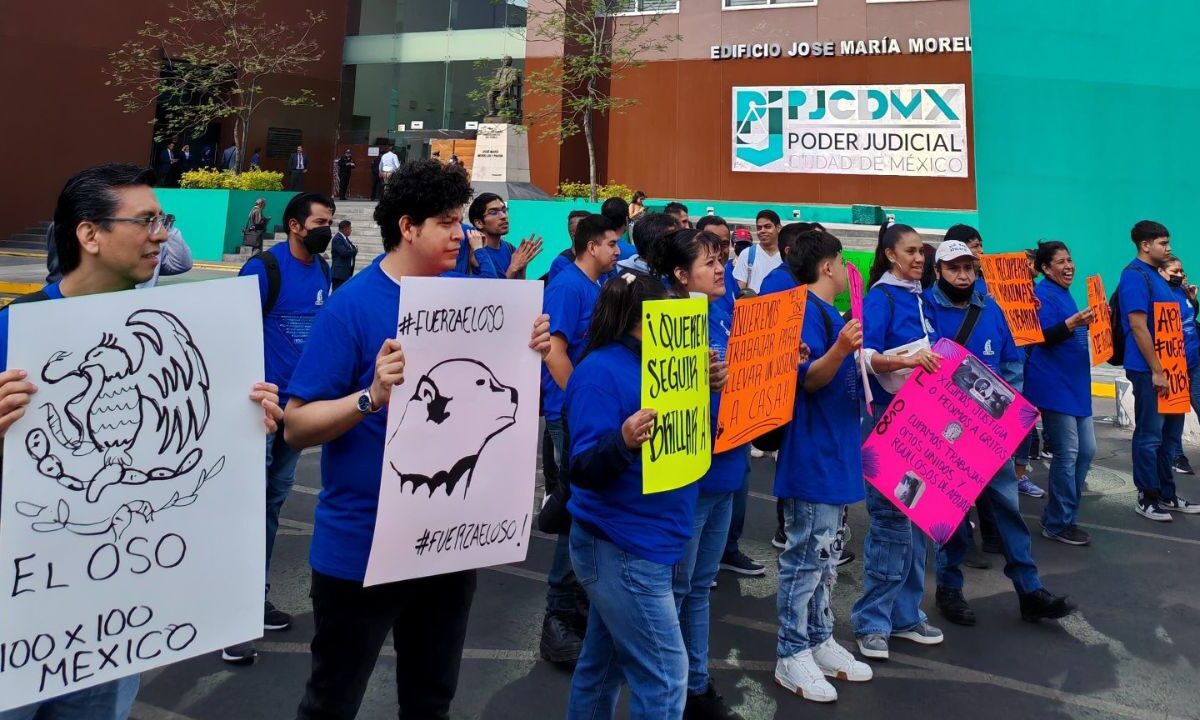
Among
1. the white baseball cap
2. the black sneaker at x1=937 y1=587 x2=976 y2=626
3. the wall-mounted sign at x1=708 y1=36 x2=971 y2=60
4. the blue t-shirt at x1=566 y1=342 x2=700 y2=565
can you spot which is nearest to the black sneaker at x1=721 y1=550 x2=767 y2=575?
the black sneaker at x1=937 y1=587 x2=976 y2=626

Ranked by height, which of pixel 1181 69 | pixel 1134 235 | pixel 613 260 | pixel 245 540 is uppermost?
pixel 1181 69

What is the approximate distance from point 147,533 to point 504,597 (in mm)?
3067

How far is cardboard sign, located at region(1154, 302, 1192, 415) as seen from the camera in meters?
6.63

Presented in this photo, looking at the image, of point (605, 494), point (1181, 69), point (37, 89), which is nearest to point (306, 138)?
point (37, 89)

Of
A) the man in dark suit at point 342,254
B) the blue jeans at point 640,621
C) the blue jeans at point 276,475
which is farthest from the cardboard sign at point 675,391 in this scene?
the man in dark suit at point 342,254

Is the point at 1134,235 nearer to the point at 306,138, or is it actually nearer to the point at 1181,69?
the point at 1181,69

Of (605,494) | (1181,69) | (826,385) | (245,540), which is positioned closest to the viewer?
(245,540)

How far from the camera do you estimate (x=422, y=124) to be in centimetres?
3158

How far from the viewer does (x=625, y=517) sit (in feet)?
Answer: 9.13

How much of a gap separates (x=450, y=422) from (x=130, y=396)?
0.88 metres

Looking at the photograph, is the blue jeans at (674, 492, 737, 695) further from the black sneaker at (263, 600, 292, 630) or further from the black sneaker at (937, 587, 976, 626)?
the black sneaker at (263, 600, 292, 630)

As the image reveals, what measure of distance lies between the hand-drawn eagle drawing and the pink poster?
320 cm

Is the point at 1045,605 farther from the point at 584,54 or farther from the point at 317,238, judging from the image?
the point at 584,54

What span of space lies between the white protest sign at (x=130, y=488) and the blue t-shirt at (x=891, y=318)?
303 cm
